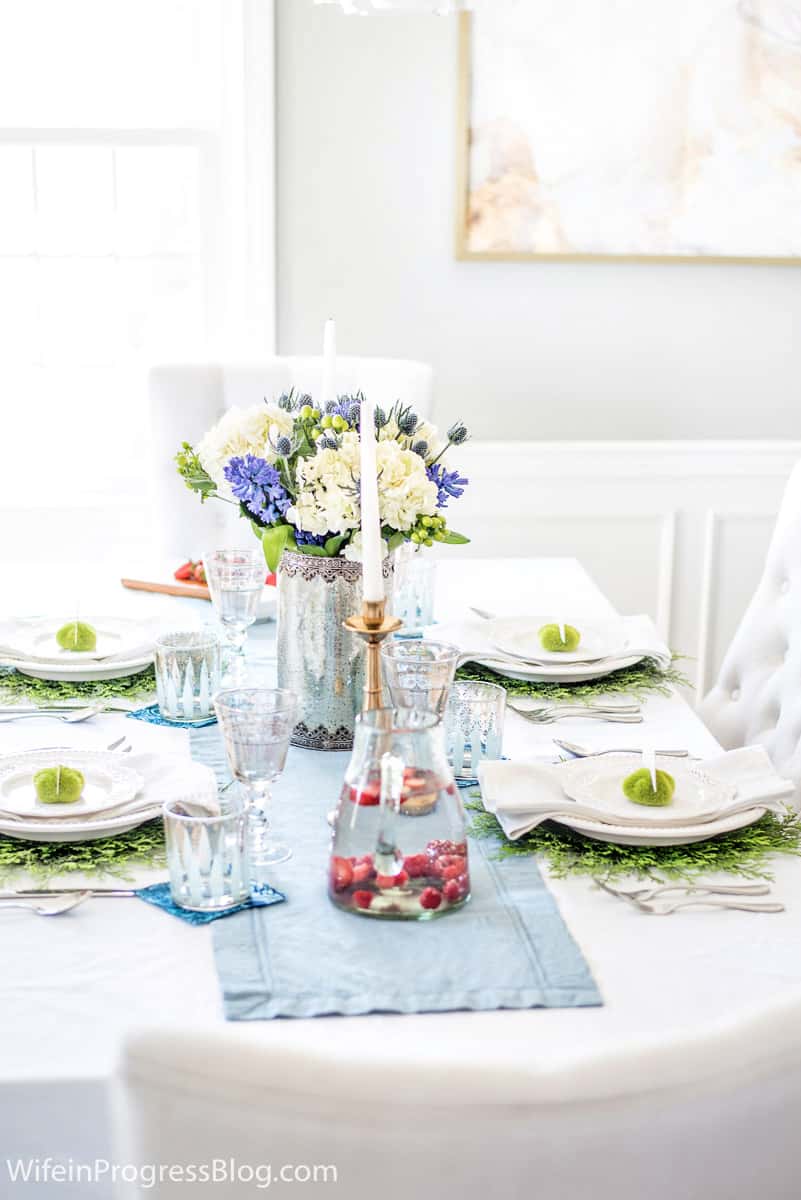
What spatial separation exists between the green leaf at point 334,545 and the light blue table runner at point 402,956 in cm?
38

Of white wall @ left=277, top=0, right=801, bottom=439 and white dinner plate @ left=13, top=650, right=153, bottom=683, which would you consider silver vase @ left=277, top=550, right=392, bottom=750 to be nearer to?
white dinner plate @ left=13, top=650, right=153, bottom=683

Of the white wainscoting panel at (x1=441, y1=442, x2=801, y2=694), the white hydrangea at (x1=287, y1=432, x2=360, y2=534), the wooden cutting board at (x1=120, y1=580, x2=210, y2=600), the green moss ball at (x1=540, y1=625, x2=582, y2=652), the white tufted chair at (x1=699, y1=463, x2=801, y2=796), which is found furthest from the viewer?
the white wainscoting panel at (x1=441, y1=442, x2=801, y2=694)

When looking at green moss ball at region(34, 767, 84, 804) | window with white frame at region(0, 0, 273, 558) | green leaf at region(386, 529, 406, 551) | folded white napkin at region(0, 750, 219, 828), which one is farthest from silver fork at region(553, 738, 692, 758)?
window with white frame at region(0, 0, 273, 558)

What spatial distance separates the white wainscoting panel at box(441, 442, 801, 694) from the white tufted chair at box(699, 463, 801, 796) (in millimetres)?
1210

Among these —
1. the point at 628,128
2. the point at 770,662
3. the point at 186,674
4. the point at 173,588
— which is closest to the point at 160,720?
the point at 186,674

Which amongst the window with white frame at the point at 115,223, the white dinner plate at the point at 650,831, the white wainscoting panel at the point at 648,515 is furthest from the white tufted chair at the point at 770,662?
the window with white frame at the point at 115,223

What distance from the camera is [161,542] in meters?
2.59

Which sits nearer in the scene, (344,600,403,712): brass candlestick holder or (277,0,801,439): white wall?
(344,600,403,712): brass candlestick holder

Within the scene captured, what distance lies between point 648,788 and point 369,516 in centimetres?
37

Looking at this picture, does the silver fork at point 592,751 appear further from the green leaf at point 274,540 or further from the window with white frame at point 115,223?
the window with white frame at point 115,223

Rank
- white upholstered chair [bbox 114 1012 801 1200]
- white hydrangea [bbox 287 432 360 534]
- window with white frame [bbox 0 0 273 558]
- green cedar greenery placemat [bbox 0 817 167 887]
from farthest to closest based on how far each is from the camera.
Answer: window with white frame [bbox 0 0 273 558]
white hydrangea [bbox 287 432 360 534]
green cedar greenery placemat [bbox 0 817 167 887]
white upholstered chair [bbox 114 1012 801 1200]

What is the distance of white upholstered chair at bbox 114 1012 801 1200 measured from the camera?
0.52 m

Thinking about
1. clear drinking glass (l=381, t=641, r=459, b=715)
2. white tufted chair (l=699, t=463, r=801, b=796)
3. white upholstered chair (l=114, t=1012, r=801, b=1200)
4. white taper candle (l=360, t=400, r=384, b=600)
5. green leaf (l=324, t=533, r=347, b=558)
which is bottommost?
white tufted chair (l=699, t=463, r=801, b=796)

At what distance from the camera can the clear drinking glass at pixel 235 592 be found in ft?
5.32
